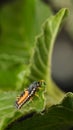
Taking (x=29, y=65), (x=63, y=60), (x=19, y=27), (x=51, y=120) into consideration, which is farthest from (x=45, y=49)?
(x=63, y=60)

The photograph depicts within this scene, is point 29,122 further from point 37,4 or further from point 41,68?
point 37,4

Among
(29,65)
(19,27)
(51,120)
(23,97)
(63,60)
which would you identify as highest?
(63,60)

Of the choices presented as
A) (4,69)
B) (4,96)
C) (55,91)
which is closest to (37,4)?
(4,69)

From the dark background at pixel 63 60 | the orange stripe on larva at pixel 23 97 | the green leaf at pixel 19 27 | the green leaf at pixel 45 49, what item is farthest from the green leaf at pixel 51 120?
the dark background at pixel 63 60

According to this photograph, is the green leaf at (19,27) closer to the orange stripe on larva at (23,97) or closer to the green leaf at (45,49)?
the green leaf at (45,49)

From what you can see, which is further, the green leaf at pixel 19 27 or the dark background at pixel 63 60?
the dark background at pixel 63 60

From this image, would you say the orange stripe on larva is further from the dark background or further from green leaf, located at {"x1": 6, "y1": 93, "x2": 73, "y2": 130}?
the dark background

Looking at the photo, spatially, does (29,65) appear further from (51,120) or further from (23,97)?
(51,120)
